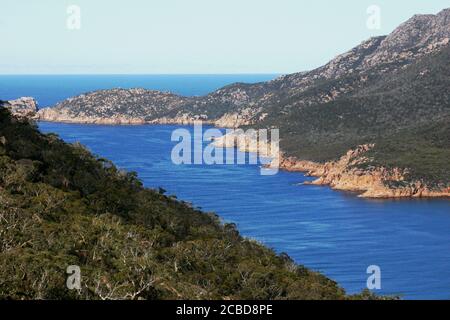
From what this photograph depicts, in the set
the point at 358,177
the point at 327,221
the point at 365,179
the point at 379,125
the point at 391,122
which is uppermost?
the point at 391,122

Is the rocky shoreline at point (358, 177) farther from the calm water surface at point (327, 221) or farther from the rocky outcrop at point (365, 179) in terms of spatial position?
the calm water surface at point (327, 221)

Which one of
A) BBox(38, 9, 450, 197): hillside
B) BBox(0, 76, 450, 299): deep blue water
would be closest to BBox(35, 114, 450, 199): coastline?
BBox(38, 9, 450, 197): hillside

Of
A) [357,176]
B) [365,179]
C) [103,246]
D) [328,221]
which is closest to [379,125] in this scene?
[357,176]

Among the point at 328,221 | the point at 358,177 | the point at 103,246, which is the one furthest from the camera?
the point at 358,177

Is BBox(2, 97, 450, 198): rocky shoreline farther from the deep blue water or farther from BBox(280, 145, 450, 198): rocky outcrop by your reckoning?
the deep blue water

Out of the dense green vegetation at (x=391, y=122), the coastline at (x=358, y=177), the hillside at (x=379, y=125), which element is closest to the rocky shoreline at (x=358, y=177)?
the coastline at (x=358, y=177)

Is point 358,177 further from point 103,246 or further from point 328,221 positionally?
point 103,246

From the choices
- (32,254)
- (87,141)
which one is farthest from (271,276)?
(87,141)
